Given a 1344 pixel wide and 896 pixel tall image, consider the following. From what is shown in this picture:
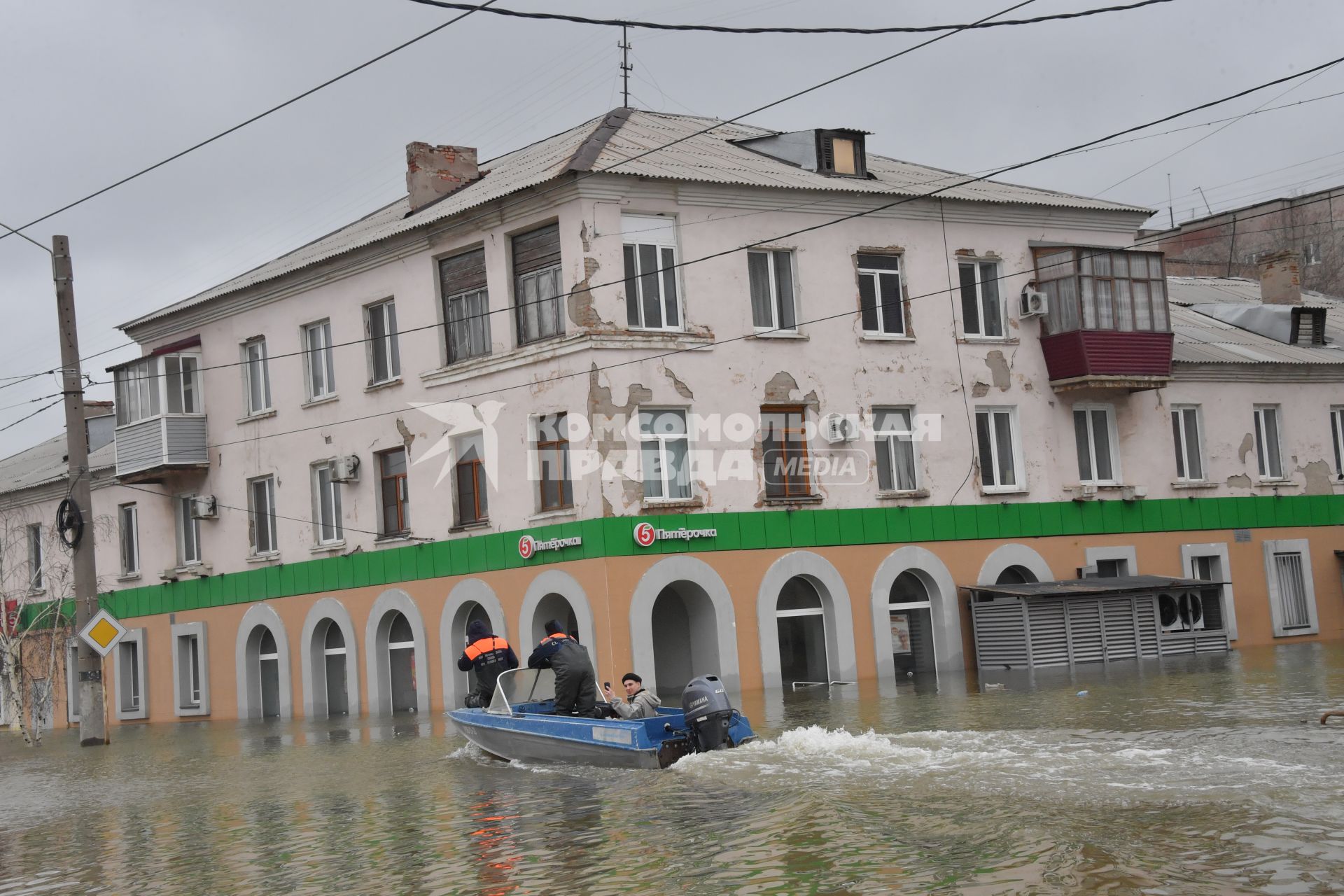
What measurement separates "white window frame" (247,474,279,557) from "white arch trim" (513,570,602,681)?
9572 millimetres

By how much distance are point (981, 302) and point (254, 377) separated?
1687 cm

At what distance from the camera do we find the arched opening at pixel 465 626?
2973 cm

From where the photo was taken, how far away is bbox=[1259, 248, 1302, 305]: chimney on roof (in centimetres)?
4169

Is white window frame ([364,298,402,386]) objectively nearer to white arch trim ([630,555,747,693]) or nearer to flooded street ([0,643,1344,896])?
white arch trim ([630,555,747,693])

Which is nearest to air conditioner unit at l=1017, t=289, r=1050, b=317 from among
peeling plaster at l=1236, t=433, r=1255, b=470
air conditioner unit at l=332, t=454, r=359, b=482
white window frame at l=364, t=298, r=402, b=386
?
peeling plaster at l=1236, t=433, r=1255, b=470

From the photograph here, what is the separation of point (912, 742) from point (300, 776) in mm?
8208

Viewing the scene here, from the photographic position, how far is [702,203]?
28.5 meters

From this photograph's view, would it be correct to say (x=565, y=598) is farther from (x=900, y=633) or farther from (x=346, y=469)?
(x=900, y=633)

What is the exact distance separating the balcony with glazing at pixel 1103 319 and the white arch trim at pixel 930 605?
4971 millimetres

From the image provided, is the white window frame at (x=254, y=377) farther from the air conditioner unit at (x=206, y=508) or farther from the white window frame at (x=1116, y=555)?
the white window frame at (x=1116, y=555)

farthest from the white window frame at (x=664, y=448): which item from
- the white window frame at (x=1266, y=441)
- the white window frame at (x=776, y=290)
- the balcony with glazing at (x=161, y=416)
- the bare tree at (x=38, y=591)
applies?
the bare tree at (x=38, y=591)

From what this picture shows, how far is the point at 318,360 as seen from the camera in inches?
1336

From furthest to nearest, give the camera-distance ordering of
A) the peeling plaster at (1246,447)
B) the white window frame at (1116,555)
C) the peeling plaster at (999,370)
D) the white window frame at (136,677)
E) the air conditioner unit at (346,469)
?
the white window frame at (136,677), the peeling plaster at (1246,447), the air conditioner unit at (346,469), the white window frame at (1116,555), the peeling plaster at (999,370)

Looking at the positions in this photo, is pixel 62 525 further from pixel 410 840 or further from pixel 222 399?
pixel 410 840
